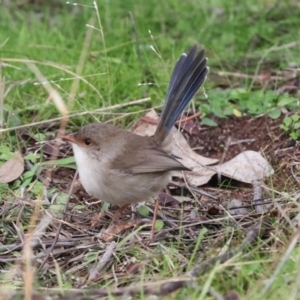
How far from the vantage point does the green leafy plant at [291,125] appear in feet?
18.7

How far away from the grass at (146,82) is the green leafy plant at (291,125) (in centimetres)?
29

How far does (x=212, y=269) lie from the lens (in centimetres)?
373

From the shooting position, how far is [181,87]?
17.3 ft

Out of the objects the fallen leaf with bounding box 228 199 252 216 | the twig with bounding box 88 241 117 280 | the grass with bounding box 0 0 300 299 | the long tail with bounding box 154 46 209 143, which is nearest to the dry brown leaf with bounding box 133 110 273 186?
the long tail with bounding box 154 46 209 143

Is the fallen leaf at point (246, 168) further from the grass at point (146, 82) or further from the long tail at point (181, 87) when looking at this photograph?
the grass at point (146, 82)

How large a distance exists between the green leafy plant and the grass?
29 cm

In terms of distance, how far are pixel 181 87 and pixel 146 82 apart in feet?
4.24

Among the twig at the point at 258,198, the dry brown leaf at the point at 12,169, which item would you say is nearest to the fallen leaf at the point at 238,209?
the twig at the point at 258,198

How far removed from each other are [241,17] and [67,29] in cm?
176

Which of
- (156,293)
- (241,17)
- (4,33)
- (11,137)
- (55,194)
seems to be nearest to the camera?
(156,293)

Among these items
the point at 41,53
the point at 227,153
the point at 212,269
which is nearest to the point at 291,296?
the point at 212,269

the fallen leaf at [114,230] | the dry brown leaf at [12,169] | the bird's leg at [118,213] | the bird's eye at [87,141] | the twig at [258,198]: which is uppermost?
the bird's eye at [87,141]

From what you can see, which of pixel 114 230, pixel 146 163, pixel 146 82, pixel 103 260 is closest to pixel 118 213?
pixel 114 230

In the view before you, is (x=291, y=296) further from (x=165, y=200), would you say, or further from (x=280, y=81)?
(x=280, y=81)
